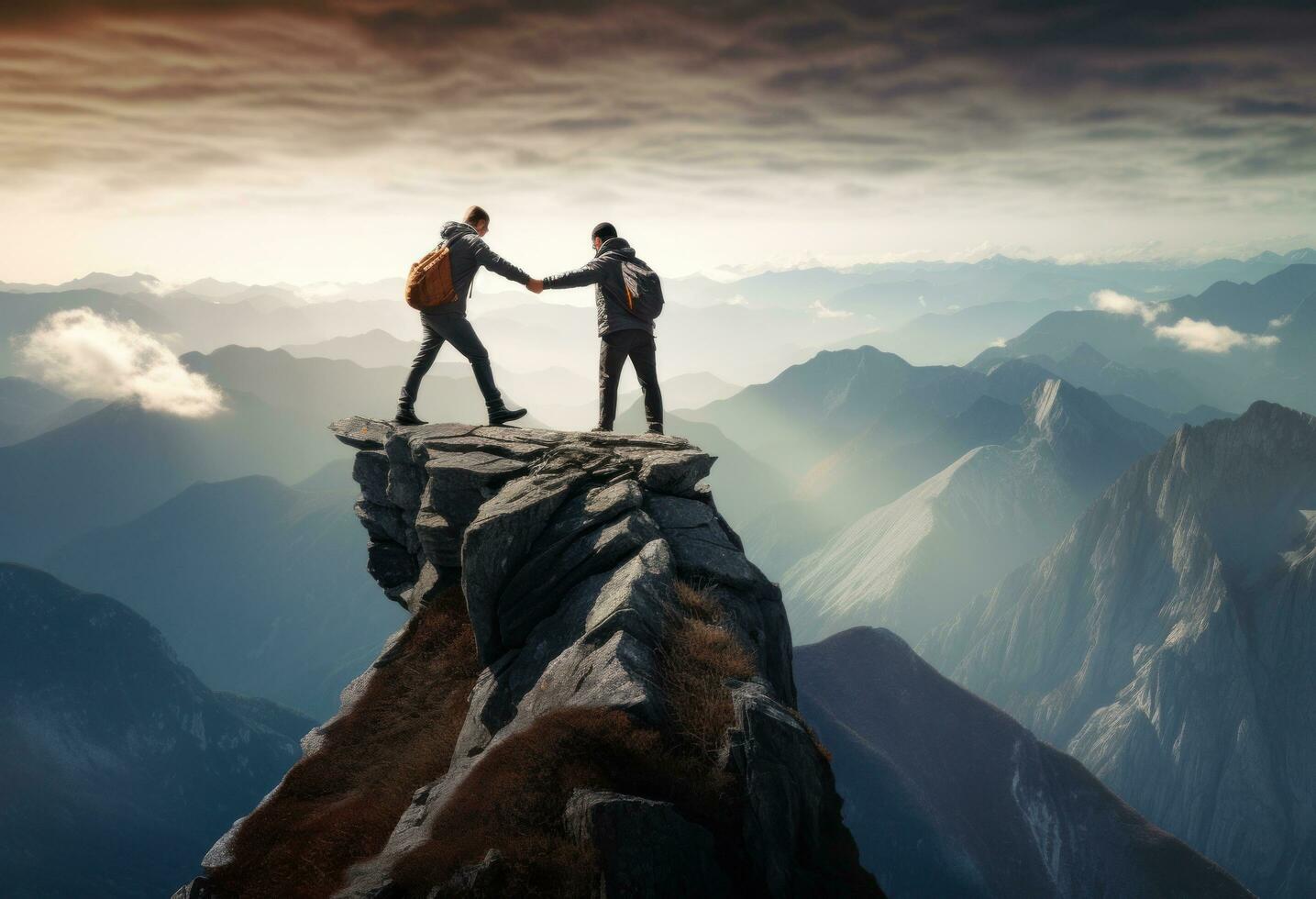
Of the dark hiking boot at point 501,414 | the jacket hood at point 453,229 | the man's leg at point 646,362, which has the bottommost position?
the dark hiking boot at point 501,414

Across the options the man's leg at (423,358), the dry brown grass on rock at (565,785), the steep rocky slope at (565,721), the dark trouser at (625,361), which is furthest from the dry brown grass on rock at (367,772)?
the dark trouser at (625,361)

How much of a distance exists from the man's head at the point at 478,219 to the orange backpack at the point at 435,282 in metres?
0.96

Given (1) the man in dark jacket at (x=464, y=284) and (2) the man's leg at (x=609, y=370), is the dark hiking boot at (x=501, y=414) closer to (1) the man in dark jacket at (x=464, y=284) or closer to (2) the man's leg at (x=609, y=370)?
(1) the man in dark jacket at (x=464, y=284)

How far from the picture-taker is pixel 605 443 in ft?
60.1

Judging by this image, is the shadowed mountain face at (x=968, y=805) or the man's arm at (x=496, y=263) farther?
the shadowed mountain face at (x=968, y=805)

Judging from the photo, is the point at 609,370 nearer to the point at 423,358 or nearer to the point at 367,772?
the point at 423,358

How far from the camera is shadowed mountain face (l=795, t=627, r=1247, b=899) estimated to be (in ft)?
391

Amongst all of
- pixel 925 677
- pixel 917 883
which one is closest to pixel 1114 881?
pixel 917 883

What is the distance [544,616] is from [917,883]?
13171 cm

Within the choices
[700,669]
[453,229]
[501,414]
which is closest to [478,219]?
[453,229]

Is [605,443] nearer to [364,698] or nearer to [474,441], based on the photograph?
[474,441]

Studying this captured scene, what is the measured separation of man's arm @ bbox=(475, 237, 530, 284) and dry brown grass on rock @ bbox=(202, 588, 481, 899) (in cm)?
771

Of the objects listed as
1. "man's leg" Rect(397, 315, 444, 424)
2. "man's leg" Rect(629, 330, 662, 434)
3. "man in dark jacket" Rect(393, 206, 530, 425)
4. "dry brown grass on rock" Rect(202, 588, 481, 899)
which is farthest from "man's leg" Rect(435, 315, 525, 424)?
"dry brown grass on rock" Rect(202, 588, 481, 899)

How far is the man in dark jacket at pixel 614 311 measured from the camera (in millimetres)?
17125
